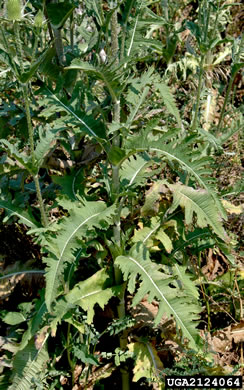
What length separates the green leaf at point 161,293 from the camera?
2189 millimetres

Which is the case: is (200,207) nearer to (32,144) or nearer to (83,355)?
(32,144)

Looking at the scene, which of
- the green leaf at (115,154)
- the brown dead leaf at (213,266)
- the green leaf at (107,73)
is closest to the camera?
the green leaf at (107,73)

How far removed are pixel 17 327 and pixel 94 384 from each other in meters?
0.63

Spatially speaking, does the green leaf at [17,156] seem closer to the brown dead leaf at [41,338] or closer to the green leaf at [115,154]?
the green leaf at [115,154]

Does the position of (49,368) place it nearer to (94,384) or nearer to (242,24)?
(94,384)

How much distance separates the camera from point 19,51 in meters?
1.96

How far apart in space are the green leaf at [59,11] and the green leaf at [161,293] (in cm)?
142

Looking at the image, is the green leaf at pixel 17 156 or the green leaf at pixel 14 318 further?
the green leaf at pixel 14 318

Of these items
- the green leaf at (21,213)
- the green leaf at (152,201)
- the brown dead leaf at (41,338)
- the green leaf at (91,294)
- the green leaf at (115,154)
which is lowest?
the brown dead leaf at (41,338)

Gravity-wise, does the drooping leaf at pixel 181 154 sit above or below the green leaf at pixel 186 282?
above

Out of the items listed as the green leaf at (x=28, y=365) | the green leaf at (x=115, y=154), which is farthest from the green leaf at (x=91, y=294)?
the green leaf at (x=115, y=154)

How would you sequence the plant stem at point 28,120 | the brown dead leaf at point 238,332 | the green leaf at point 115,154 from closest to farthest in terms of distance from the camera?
the plant stem at point 28,120 → the green leaf at point 115,154 → the brown dead leaf at point 238,332

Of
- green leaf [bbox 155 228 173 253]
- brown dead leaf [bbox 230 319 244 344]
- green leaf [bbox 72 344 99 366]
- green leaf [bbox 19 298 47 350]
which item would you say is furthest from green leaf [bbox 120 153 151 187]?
brown dead leaf [bbox 230 319 244 344]

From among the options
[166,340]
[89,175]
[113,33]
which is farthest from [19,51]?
[166,340]
